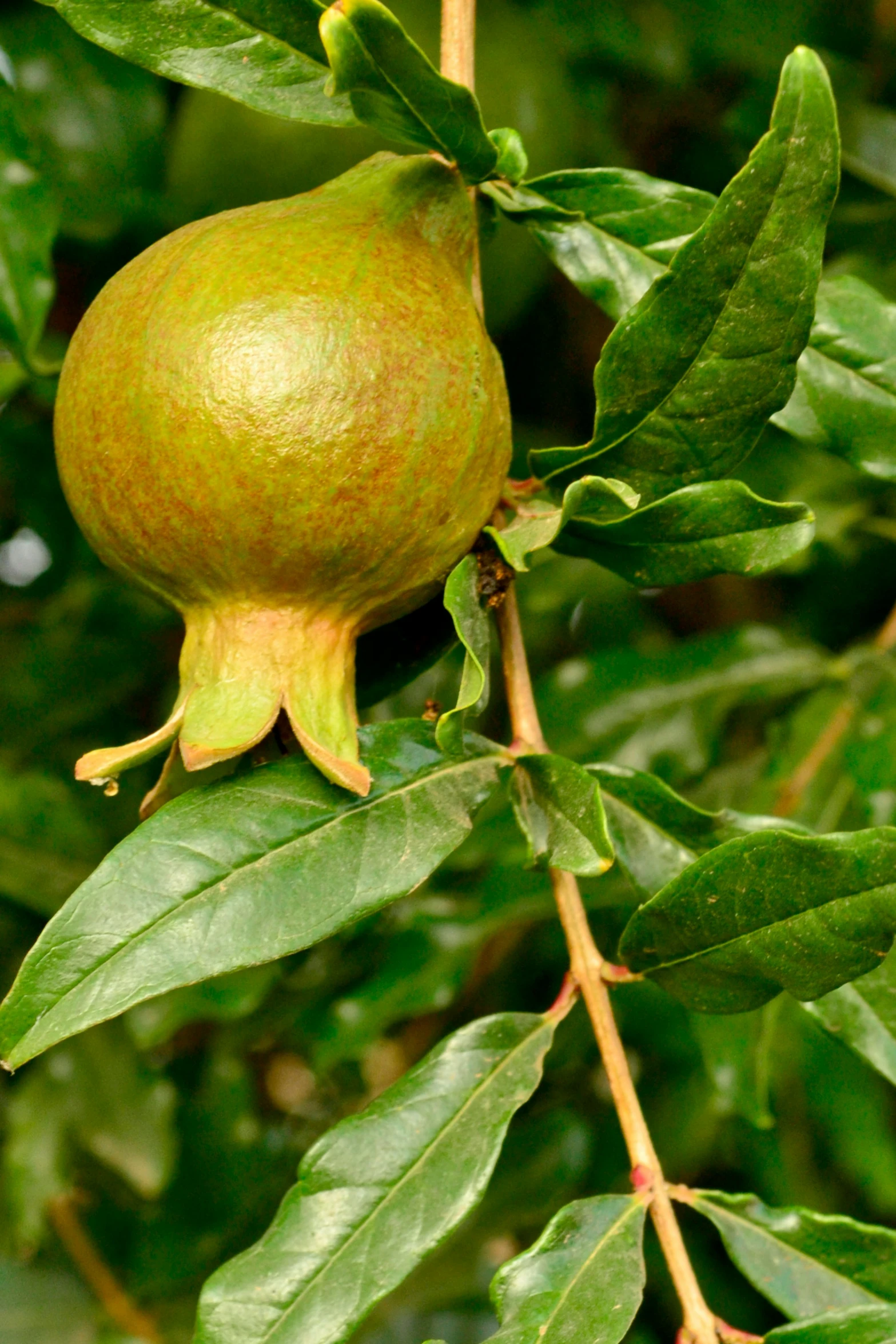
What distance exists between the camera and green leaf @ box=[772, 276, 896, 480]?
747 mm

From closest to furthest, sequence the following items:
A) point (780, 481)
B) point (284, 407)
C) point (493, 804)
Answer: point (284, 407) → point (493, 804) → point (780, 481)

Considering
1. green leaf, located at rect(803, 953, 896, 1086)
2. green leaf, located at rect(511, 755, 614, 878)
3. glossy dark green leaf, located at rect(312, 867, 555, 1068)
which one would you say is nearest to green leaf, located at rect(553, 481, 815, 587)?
green leaf, located at rect(511, 755, 614, 878)

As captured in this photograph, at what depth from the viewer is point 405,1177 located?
2.15 feet

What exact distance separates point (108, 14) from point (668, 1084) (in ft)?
3.94

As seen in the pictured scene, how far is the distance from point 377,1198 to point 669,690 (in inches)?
27.6

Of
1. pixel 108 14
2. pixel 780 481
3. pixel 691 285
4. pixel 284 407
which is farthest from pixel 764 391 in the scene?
pixel 780 481

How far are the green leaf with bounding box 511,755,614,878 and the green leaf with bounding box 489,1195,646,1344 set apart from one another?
182mm

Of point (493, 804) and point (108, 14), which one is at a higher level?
point (108, 14)

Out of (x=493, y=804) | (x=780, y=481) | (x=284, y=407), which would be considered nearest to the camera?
(x=284, y=407)

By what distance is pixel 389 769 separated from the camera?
0.66m

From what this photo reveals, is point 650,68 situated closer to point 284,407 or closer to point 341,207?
point 341,207

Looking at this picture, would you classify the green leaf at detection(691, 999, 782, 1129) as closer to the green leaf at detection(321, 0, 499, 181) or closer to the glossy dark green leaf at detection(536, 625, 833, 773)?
the glossy dark green leaf at detection(536, 625, 833, 773)

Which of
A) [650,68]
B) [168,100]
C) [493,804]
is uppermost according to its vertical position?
[168,100]

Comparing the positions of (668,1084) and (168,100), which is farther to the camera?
(668,1084)
